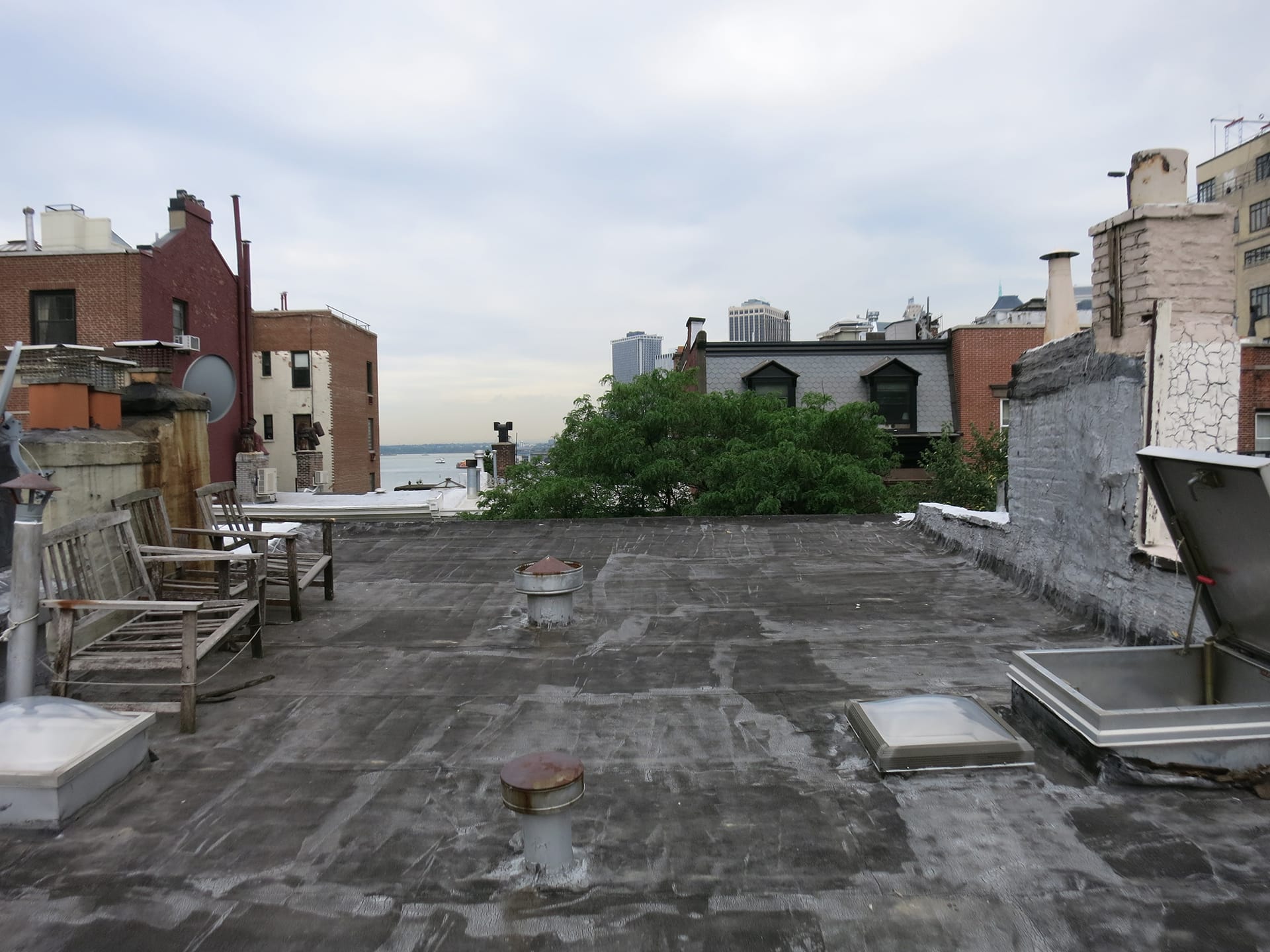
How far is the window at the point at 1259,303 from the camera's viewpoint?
134 ft

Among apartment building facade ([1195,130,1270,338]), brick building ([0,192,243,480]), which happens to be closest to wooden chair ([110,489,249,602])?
brick building ([0,192,243,480])

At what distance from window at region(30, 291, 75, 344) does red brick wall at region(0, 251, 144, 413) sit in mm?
169

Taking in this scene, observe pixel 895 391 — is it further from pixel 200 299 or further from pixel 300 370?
pixel 200 299

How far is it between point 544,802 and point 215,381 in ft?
99.6

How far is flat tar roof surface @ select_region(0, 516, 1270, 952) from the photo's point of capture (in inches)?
93.2

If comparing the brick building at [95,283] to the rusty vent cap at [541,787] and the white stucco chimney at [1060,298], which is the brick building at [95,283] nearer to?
the white stucco chimney at [1060,298]

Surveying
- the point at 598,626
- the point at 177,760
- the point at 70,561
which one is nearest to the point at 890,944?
the point at 177,760

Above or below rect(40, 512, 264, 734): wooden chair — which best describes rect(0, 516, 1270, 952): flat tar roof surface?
below

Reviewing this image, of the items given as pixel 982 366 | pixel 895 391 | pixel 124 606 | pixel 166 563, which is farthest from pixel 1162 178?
pixel 982 366

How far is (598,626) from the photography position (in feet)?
19.9

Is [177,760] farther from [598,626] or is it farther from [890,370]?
[890,370]

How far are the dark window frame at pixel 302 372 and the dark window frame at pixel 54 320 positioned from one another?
1046 centimetres

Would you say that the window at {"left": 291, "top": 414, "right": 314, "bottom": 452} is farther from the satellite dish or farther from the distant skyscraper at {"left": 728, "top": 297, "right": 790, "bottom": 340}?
the distant skyscraper at {"left": 728, "top": 297, "right": 790, "bottom": 340}

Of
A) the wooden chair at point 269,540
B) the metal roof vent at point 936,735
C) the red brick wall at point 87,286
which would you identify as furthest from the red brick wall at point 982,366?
the metal roof vent at point 936,735
